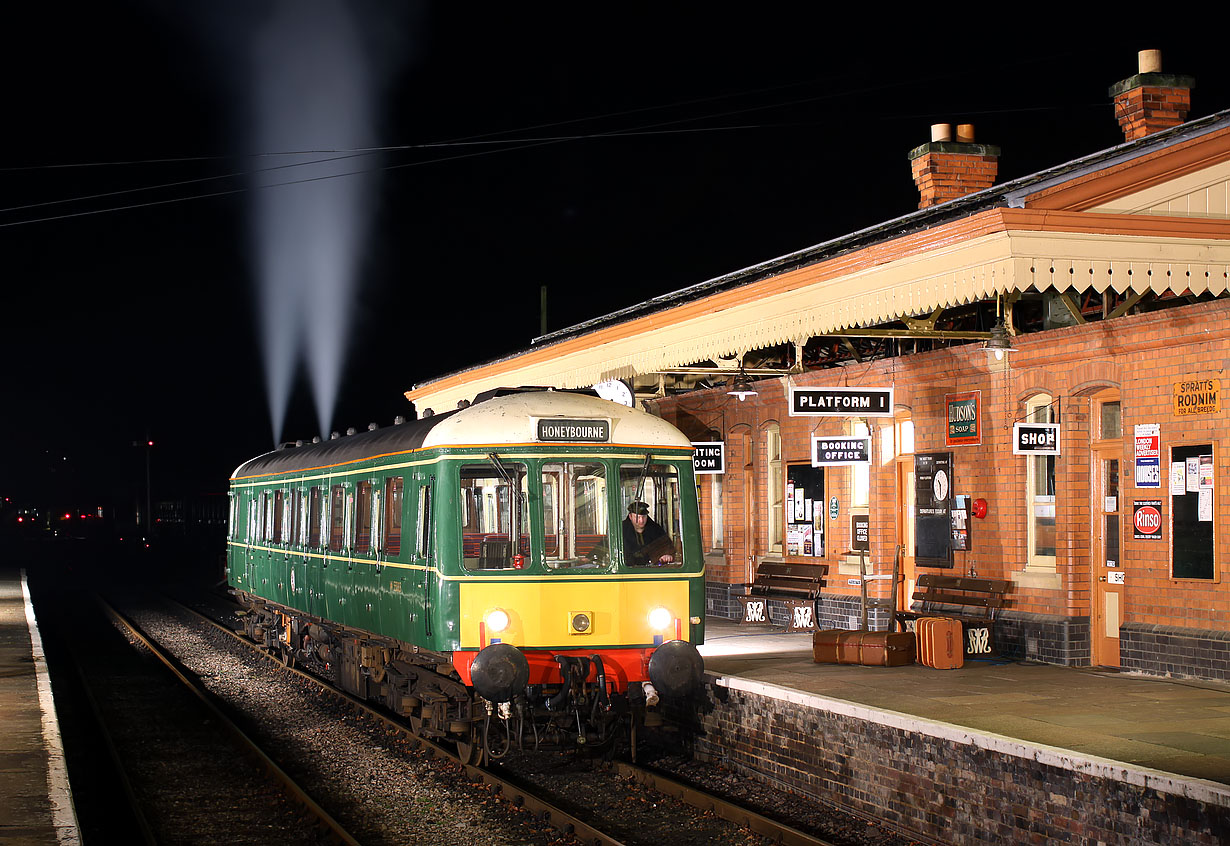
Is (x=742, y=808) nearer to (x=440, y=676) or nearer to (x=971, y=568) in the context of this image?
(x=440, y=676)

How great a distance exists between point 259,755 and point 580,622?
335 cm

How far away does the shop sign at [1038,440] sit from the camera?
1290cm

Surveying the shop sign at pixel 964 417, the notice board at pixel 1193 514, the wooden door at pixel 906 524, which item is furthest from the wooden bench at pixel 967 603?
the notice board at pixel 1193 514

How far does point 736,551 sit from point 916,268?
9730 mm

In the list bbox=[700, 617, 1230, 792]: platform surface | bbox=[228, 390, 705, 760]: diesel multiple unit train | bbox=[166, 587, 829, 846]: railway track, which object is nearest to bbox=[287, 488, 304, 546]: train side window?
bbox=[228, 390, 705, 760]: diesel multiple unit train

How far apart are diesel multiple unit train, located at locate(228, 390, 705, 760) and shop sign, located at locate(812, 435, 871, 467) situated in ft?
14.3

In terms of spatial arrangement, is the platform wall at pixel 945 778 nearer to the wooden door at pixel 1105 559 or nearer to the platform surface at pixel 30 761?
the wooden door at pixel 1105 559

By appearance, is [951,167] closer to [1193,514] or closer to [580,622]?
[1193,514]

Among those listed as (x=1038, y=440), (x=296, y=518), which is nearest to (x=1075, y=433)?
(x=1038, y=440)

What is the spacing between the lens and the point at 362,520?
42.8 feet

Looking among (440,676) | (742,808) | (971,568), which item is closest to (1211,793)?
(742,808)

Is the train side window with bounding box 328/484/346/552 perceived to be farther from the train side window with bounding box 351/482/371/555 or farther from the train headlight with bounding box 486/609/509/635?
the train headlight with bounding box 486/609/509/635

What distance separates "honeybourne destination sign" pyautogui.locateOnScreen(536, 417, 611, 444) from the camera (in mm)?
10820

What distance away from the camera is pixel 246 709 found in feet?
50.6
